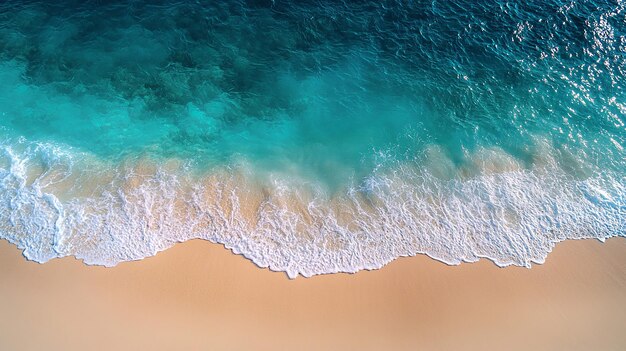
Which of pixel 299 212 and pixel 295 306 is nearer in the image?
pixel 295 306

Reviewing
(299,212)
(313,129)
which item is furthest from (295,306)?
(313,129)

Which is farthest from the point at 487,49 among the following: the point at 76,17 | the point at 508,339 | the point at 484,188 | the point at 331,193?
the point at 76,17

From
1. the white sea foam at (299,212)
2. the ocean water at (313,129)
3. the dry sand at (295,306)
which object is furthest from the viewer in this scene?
the ocean water at (313,129)

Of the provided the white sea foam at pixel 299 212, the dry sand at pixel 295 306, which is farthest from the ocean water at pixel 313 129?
the dry sand at pixel 295 306

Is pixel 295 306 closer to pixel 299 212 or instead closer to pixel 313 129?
pixel 299 212

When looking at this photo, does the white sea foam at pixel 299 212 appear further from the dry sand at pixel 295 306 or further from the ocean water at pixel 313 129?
the dry sand at pixel 295 306

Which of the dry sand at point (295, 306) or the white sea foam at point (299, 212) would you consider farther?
Answer: the white sea foam at point (299, 212)

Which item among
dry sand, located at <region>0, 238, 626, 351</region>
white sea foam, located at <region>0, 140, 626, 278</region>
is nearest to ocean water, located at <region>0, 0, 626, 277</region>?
white sea foam, located at <region>0, 140, 626, 278</region>
